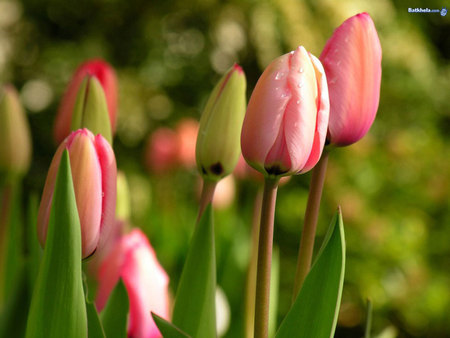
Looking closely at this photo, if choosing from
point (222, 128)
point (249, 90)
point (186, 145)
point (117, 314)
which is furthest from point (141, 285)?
point (249, 90)

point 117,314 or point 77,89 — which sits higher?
point 77,89

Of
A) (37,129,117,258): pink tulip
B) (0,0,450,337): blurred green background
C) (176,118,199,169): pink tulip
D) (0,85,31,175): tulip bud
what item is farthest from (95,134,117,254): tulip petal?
(176,118,199,169): pink tulip

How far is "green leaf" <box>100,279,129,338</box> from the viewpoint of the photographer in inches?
16.7

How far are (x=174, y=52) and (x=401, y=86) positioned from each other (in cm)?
78

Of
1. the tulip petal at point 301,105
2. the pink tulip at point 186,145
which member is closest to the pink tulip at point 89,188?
the tulip petal at point 301,105

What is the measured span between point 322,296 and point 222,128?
14 centimetres

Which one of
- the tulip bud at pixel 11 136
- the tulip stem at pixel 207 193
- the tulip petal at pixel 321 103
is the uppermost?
the tulip petal at pixel 321 103

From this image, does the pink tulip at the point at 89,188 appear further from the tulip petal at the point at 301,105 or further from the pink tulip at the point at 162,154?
the pink tulip at the point at 162,154

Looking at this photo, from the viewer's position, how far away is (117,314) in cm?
43

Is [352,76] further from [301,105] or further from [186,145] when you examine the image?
[186,145]

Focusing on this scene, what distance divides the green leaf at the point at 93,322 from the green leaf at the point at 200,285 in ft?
0.20

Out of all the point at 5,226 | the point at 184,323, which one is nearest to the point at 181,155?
the point at 5,226

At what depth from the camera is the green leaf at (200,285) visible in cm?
41

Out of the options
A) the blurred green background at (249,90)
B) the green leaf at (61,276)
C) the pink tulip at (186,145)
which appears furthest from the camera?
the blurred green background at (249,90)
